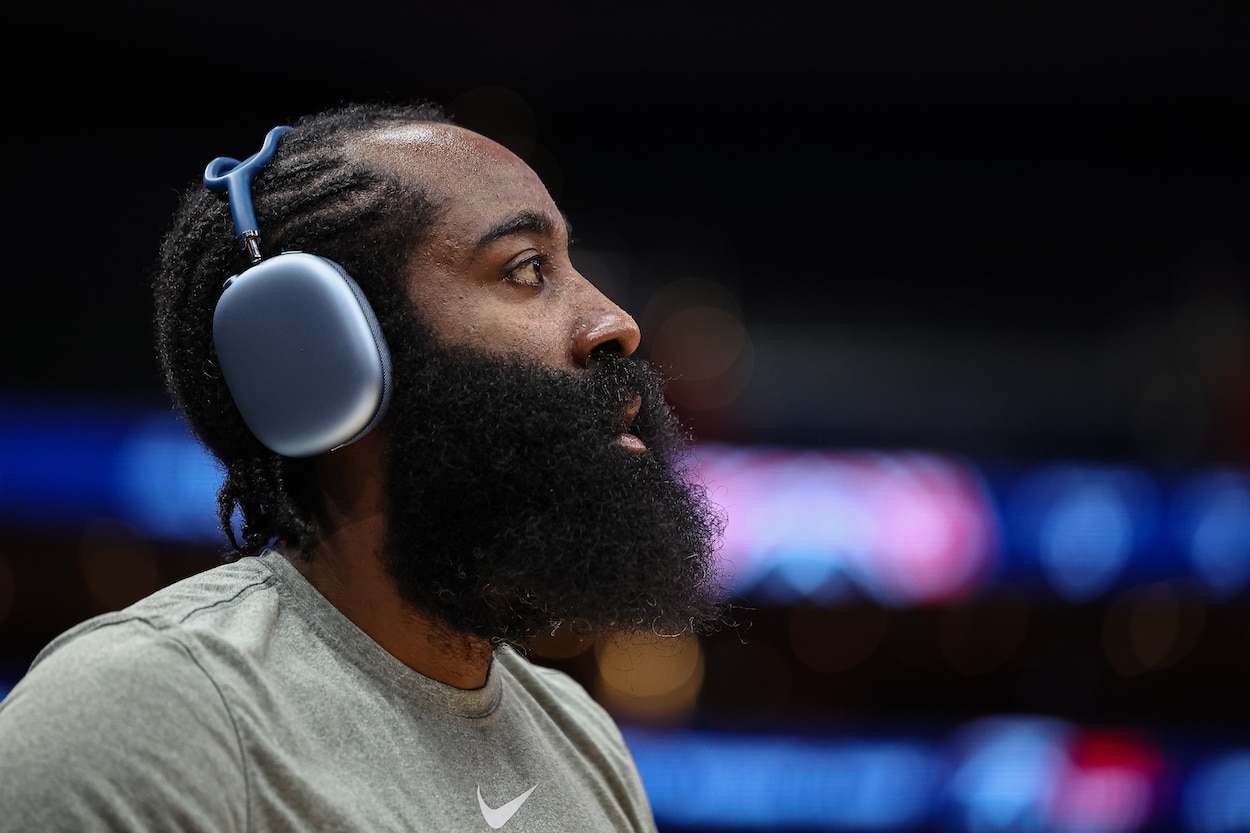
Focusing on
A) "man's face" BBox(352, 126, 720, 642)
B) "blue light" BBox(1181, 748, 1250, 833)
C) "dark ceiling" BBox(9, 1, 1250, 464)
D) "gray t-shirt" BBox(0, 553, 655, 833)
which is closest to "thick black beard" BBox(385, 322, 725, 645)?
"man's face" BBox(352, 126, 720, 642)

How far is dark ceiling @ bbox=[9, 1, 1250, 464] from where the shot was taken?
15.1 feet

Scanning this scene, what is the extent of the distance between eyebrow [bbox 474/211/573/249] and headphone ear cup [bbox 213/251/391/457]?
181mm

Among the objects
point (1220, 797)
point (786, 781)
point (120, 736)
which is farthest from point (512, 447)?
point (1220, 797)

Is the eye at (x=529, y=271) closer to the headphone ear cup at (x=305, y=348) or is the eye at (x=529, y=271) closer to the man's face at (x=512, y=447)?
Result: the man's face at (x=512, y=447)

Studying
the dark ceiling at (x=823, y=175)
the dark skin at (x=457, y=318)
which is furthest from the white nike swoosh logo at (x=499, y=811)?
the dark ceiling at (x=823, y=175)

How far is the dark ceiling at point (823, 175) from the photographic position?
4.61 metres

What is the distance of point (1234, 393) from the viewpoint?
4691mm

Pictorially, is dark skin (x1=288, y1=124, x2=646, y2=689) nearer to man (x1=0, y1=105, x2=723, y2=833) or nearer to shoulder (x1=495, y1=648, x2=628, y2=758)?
man (x1=0, y1=105, x2=723, y2=833)

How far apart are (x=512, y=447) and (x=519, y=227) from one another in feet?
0.83

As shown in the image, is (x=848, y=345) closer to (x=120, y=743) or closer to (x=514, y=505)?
(x=514, y=505)

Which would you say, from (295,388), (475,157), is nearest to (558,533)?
(295,388)

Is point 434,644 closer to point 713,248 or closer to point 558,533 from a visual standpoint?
point 558,533

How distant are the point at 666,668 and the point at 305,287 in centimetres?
333

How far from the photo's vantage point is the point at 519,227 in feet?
4.56
